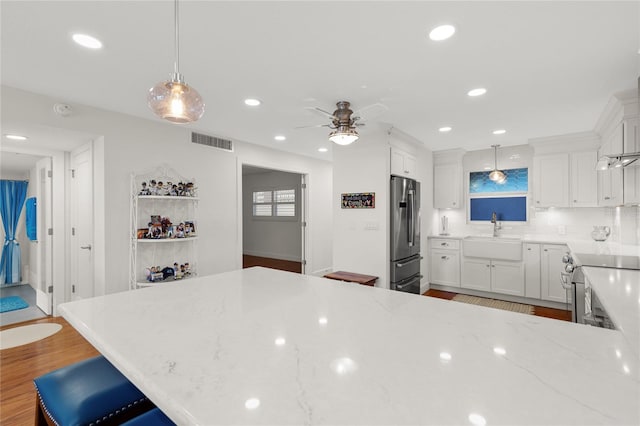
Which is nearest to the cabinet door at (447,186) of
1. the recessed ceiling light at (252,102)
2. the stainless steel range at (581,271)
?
the stainless steel range at (581,271)

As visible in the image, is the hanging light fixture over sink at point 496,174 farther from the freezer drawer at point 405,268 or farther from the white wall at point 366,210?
the freezer drawer at point 405,268

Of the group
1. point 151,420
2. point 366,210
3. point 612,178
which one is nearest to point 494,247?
point 612,178

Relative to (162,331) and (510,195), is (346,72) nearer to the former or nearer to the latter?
(162,331)

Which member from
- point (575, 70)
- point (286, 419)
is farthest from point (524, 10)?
point (286, 419)

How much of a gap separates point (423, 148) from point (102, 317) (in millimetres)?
4903

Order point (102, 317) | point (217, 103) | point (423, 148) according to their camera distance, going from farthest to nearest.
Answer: point (423, 148), point (217, 103), point (102, 317)

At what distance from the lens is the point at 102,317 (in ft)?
4.05

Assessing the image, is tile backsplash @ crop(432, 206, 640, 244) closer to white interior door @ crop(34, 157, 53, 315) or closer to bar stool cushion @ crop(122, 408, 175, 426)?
bar stool cushion @ crop(122, 408, 175, 426)

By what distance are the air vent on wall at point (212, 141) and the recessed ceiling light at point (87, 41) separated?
2047 millimetres

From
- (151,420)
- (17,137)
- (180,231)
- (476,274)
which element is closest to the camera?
(151,420)

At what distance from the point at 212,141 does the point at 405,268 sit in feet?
10.5

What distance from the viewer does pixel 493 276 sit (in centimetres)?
479

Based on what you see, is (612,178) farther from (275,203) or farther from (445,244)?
(275,203)

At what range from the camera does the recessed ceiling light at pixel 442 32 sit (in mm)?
1872
